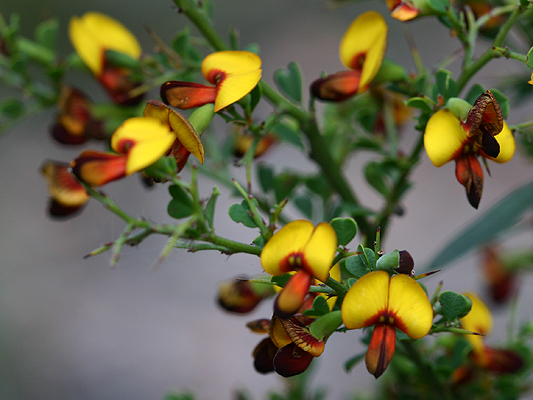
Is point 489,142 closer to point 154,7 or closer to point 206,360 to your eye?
point 206,360

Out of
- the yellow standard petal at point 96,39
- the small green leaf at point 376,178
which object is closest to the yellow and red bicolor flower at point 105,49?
the yellow standard petal at point 96,39

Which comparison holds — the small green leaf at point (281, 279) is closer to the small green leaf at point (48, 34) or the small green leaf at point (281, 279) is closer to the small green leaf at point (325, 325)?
the small green leaf at point (325, 325)

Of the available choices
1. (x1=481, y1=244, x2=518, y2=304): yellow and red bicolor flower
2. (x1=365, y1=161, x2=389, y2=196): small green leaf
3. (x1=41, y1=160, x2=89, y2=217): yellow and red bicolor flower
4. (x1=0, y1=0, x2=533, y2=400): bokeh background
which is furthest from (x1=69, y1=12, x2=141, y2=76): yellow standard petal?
(x1=0, y1=0, x2=533, y2=400): bokeh background

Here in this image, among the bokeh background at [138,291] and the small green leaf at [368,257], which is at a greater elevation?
the small green leaf at [368,257]

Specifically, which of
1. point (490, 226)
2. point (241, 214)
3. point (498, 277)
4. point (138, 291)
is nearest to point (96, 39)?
point (241, 214)

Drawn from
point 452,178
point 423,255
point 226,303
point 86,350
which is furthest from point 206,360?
point 226,303

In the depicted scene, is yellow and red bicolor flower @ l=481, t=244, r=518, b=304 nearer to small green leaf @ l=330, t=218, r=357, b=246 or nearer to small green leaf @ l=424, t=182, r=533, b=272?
small green leaf @ l=424, t=182, r=533, b=272

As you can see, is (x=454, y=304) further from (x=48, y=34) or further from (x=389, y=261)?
(x=48, y=34)
